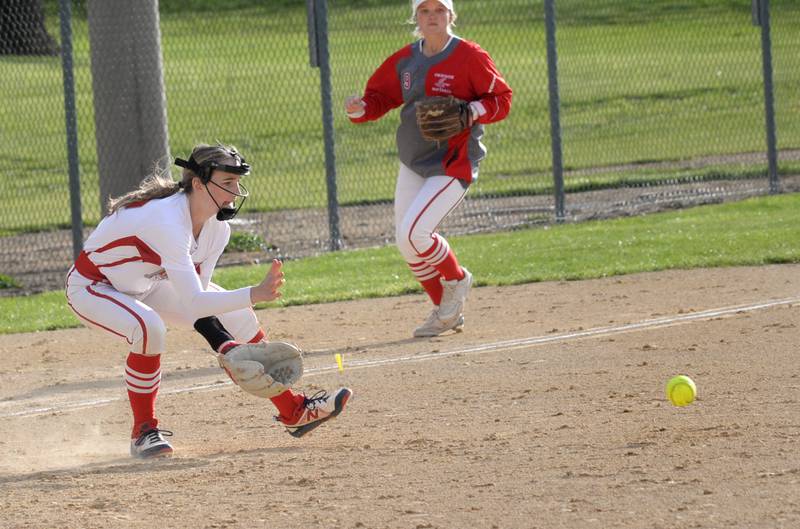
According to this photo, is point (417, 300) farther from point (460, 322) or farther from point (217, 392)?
point (217, 392)

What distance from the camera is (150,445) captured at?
5.71m

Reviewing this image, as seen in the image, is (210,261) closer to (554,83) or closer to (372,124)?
(554,83)

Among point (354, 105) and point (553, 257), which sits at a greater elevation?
point (354, 105)

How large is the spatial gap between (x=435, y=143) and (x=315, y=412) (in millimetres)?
2831

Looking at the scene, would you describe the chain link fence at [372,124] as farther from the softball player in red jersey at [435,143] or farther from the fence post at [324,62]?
the softball player in red jersey at [435,143]

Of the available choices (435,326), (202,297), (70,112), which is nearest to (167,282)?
(202,297)

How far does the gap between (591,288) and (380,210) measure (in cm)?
514

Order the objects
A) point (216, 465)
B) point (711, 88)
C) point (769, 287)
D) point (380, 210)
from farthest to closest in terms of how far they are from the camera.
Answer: point (711, 88), point (380, 210), point (769, 287), point (216, 465)

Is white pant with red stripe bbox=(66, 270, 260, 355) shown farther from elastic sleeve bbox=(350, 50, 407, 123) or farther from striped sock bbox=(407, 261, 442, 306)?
elastic sleeve bbox=(350, 50, 407, 123)

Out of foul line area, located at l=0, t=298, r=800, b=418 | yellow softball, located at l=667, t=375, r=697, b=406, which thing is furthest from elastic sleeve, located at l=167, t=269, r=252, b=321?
yellow softball, located at l=667, t=375, r=697, b=406

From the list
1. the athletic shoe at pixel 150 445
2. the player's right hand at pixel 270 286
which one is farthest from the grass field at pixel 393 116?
the player's right hand at pixel 270 286

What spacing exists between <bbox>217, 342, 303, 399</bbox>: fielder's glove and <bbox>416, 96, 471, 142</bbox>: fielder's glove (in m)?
2.69

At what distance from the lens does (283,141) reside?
20.0 meters

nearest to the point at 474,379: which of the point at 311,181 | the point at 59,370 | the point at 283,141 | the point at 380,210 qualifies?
the point at 59,370
